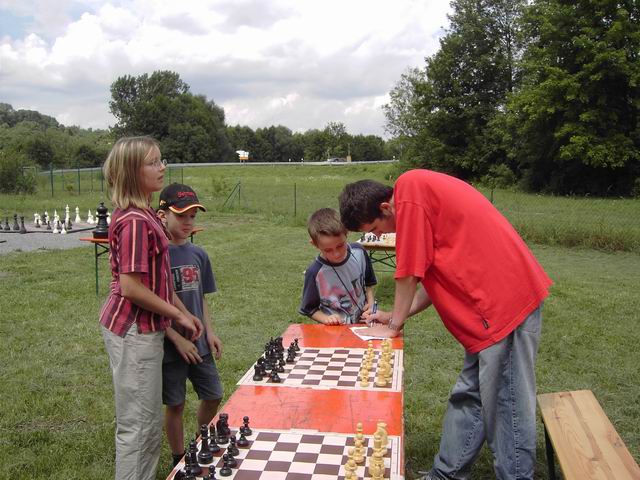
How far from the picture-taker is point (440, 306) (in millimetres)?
2885

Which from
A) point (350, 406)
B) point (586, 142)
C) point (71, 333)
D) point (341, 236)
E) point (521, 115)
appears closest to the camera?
point (350, 406)

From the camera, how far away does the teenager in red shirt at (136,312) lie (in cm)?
269

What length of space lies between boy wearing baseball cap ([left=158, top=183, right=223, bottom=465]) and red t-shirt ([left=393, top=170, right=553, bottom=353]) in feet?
4.17

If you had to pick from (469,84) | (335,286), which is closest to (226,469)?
(335,286)

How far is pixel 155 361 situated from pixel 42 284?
7.55m

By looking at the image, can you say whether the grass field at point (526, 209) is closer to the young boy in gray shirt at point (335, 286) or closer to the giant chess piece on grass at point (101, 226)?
the giant chess piece on grass at point (101, 226)

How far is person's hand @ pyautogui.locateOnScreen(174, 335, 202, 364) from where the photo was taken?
3240 mm

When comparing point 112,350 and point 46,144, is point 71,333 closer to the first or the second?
point 112,350

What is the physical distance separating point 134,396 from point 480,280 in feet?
5.47

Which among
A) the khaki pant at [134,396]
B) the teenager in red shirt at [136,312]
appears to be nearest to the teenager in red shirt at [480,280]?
the teenager in red shirt at [136,312]

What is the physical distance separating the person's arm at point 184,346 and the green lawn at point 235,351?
3.28ft

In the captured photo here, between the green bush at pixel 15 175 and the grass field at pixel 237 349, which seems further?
the green bush at pixel 15 175

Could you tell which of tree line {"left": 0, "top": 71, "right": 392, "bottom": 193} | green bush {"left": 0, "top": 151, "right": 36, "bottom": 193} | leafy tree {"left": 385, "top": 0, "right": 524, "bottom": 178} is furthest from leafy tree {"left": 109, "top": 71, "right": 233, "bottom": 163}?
green bush {"left": 0, "top": 151, "right": 36, "bottom": 193}

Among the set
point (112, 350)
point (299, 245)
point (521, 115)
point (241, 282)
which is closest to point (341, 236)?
point (112, 350)
